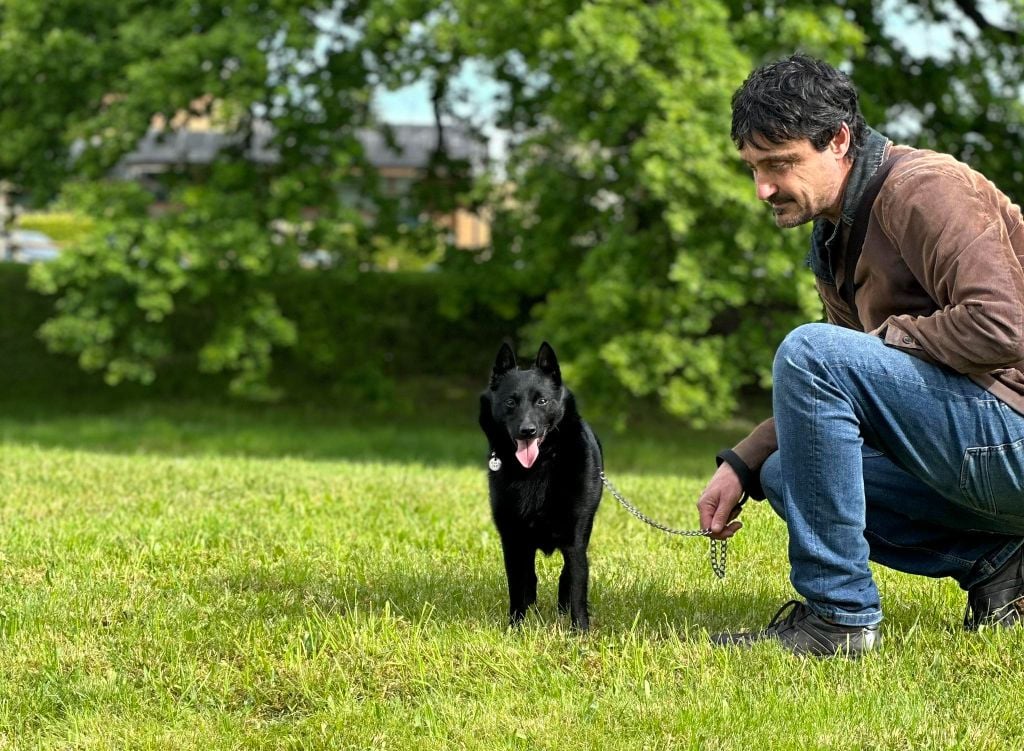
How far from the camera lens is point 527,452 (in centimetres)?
446

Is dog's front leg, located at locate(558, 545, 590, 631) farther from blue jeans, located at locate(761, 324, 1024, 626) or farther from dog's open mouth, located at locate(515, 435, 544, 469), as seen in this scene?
blue jeans, located at locate(761, 324, 1024, 626)

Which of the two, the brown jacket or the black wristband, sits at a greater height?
the brown jacket

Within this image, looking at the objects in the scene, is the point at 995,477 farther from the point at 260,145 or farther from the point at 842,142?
the point at 260,145

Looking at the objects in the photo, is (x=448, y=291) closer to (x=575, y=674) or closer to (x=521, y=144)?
(x=521, y=144)

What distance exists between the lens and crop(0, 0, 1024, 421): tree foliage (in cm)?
1459

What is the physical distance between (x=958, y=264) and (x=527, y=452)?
5.42ft

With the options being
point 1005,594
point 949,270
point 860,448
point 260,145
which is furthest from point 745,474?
point 260,145

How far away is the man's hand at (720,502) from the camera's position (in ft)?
13.7

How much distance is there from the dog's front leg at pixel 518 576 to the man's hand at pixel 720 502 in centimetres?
72

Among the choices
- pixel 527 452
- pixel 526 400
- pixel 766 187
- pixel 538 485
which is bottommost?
pixel 538 485

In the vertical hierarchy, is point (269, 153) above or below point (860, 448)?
below

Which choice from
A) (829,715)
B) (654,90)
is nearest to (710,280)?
(654,90)

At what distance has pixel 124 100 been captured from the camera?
17.2 metres

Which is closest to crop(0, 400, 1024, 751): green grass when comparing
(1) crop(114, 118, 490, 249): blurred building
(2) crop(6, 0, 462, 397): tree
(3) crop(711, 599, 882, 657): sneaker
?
(3) crop(711, 599, 882, 657): sneaker
